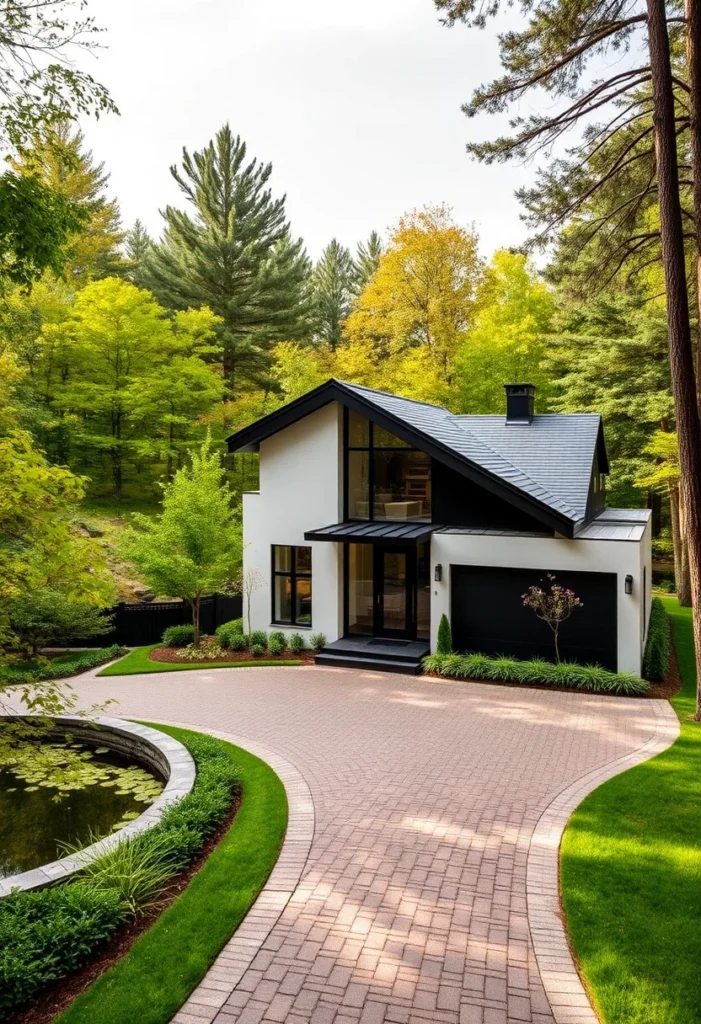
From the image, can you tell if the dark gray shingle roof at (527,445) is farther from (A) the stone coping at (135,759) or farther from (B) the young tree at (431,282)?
(B) the young tree at (431,282)

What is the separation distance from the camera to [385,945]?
5.31 meters

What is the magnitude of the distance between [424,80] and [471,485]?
7707 millimetres

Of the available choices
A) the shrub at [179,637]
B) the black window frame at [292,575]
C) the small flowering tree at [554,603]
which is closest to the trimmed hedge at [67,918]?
the small flowering tree at [554,603]

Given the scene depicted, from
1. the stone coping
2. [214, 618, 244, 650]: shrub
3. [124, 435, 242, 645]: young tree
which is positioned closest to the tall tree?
the stone coping

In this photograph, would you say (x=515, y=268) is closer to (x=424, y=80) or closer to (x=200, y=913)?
(x=424, y=80)

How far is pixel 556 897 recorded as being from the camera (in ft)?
19.7

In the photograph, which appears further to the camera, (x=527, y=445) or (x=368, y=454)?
(x=527, y=445)

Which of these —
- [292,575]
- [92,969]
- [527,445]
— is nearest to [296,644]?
[292,575]

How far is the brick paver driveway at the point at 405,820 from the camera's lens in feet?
15.8

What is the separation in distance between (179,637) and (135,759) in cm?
692

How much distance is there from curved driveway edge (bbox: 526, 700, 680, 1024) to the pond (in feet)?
15.0

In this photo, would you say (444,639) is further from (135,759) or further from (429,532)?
(135,759)

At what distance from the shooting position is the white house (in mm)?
13305

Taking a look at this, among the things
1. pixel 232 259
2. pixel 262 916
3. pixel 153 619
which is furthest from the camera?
pixel 232 259
